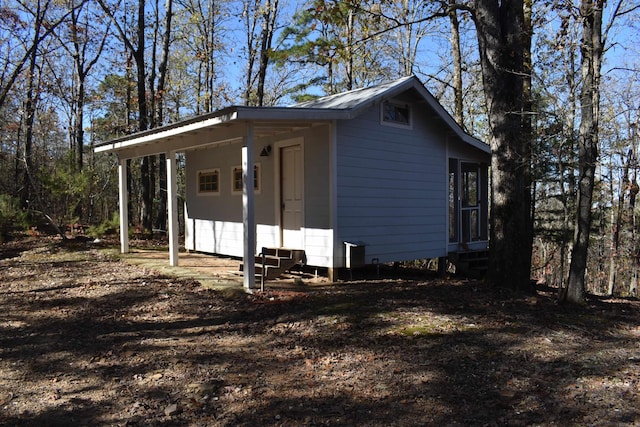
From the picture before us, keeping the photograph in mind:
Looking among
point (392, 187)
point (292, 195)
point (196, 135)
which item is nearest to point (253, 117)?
point (196, 135)

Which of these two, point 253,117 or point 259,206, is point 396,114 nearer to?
point 259,206

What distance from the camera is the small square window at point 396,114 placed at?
912 cm

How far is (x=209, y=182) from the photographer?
11570 mm

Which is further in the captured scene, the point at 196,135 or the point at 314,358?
the point at 196,135

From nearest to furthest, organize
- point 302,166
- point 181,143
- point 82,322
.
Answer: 1. point 82,322
2. point 302,166
3. point 181,143

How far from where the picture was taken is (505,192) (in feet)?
23.9

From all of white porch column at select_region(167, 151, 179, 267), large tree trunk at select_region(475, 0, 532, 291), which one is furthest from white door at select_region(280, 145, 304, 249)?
large tree trunk at select_region(475, 0, 532, 291)

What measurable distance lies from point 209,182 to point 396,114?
4.91 meters

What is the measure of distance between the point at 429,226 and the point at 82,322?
6.94 meters

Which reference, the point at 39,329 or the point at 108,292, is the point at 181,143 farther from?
the point at 39,329

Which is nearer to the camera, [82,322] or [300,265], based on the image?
[82,322]

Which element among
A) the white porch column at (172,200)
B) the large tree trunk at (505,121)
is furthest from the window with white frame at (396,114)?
the white porch column at (172,200)

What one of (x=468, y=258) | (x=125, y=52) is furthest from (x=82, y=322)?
(x=125, y=52)

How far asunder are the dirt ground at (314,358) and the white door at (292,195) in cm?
190
